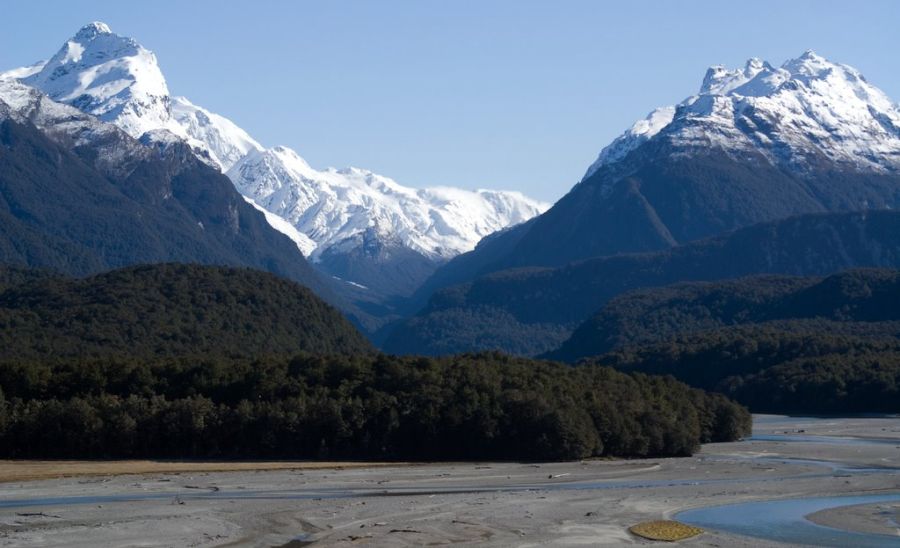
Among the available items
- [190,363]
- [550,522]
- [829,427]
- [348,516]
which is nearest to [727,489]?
[550,522]

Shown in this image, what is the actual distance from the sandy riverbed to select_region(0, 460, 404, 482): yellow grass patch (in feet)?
6.71

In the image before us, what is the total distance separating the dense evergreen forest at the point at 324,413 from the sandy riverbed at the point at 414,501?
24.2 feet

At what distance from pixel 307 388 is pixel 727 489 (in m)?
52.1

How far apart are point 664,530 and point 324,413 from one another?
193ft

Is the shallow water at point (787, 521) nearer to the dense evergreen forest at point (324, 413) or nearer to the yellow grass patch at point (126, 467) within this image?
the dense evergreen forest at point (324, 413)

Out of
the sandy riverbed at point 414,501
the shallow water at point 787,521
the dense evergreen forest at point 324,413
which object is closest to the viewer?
the sandy riverbed at point 414,501

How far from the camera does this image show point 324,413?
13325 cm

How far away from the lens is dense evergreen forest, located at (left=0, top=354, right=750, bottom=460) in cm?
12875

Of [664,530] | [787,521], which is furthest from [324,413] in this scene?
[664,530]

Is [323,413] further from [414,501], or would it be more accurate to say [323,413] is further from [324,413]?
[414,501]

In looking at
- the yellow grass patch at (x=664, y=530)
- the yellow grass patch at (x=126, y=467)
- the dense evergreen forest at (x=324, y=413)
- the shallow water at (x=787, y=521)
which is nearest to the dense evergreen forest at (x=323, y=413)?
the dense evergreen forest at (x=324, y=413)

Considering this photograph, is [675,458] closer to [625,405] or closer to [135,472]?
[625,405]

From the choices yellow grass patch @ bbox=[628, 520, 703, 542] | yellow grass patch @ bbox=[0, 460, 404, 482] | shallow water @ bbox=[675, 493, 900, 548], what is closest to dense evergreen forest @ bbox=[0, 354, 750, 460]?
yellow grass patch @ bbox=[0, 460, 404, 482]

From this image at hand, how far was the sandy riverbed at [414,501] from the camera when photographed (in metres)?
76.8
